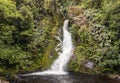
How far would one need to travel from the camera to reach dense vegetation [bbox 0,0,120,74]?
3334 cm

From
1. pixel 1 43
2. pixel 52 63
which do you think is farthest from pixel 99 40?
pixel 1 43

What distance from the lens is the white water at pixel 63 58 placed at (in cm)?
3503

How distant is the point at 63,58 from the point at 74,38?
4317mm

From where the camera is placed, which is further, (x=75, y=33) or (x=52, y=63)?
(x=75, y=33)

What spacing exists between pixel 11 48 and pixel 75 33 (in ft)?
35.1

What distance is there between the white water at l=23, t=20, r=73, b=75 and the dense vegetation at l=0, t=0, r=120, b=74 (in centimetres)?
86

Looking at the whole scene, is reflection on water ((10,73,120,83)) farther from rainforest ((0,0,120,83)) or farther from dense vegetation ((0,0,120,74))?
dense vegetation ((0,0,120,74))

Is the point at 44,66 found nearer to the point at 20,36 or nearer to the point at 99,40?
the point at 20,36

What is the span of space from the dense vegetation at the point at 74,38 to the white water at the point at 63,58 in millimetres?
865

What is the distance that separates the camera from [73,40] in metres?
40.1

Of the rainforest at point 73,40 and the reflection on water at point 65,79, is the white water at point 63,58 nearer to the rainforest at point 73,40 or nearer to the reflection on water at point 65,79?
the rainforest at point 73,40

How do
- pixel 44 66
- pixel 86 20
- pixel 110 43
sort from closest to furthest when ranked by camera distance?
1. pixel 110 43
2. pixel 44 66
3. pixel 86 20

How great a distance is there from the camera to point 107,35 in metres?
34.3

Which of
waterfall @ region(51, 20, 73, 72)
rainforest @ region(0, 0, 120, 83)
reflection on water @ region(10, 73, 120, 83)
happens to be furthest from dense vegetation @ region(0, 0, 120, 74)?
reflection on water @ region(10, 73, 120, 83)
